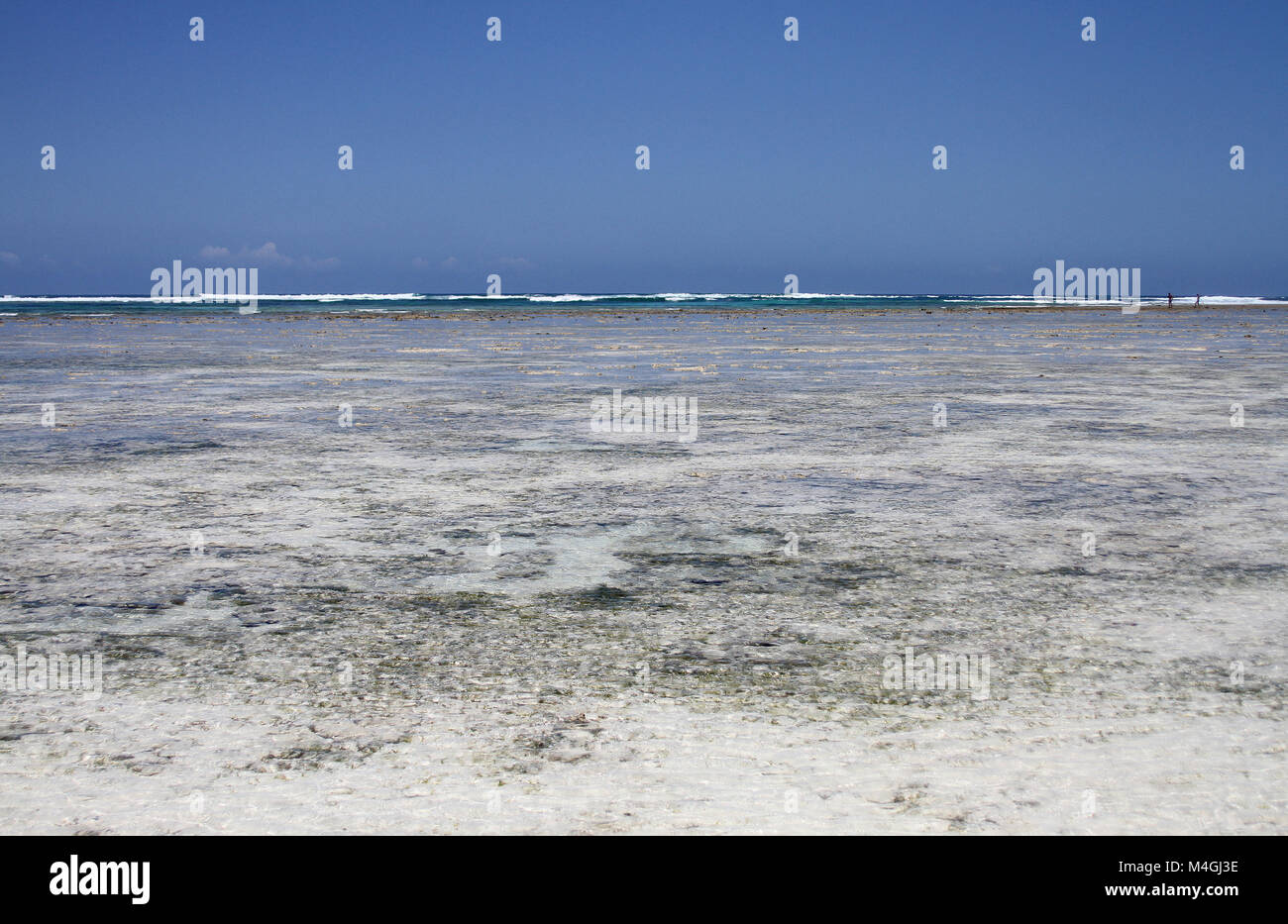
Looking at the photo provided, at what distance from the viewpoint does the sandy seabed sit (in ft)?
7.50

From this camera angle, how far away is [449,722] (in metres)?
2.67

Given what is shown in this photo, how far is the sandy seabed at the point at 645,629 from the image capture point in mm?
2287

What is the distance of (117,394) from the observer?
12.2 metres

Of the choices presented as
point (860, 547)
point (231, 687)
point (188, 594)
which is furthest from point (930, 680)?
point (188, 594)

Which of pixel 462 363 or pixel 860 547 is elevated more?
pixel 462 363

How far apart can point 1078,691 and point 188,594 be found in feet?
9.99

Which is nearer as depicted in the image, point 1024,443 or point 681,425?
point 1024,443

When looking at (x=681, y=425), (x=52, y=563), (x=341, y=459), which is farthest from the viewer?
(x=681, y=425)

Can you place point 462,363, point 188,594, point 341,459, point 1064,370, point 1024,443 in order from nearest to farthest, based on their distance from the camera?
point 188,594, point 341,459, point 1024,443, point 1064,370, point 462,363

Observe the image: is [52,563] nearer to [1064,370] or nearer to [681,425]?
[681,425]

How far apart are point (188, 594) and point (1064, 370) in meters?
14.4

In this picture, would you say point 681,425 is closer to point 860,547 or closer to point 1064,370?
point 860,547

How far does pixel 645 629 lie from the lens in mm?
3430
